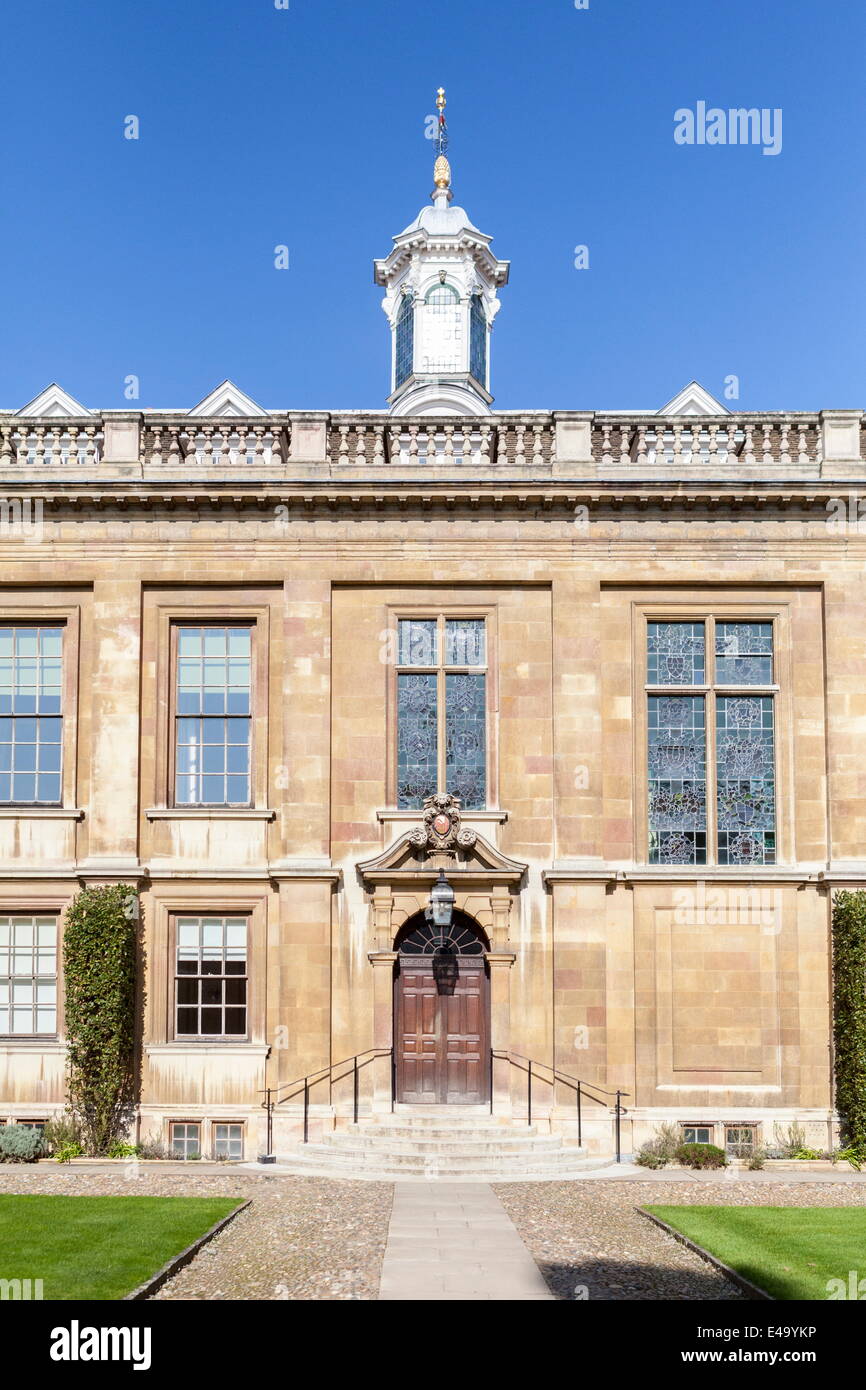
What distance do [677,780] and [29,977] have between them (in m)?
10.4

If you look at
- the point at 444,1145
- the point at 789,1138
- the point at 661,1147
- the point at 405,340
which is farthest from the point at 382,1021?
the point at 405,340

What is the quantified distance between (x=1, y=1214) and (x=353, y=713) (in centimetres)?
923

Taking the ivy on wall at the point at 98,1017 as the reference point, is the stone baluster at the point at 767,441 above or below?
above

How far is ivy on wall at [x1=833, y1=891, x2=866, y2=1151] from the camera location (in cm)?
2031

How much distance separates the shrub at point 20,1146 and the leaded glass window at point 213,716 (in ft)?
17.3

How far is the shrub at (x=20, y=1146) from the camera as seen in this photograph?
65.1 ft

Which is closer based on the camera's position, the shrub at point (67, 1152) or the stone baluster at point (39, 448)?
the shrub at point (67, 1152)

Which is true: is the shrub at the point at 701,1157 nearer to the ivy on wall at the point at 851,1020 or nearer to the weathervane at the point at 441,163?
the ivy on wall at the point at 851,1020

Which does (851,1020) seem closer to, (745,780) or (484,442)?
(745,780)

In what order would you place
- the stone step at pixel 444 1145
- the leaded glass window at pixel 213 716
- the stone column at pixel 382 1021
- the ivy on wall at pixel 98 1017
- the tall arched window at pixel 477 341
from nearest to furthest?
the stone step at pixel 444 1145, the ivy on wall at pixel 98 1017, the stone column at pixel 382 1021, the leaded glass window at pixel 213 716, the tall arched window at pixel 477 341

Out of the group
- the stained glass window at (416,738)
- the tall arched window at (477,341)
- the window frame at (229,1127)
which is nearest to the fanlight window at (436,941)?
the stained glass window at (416,738)

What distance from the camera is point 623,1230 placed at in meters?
14.7

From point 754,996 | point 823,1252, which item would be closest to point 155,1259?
point 823,1252

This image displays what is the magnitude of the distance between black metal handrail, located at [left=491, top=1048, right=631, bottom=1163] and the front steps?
1.64 feet
